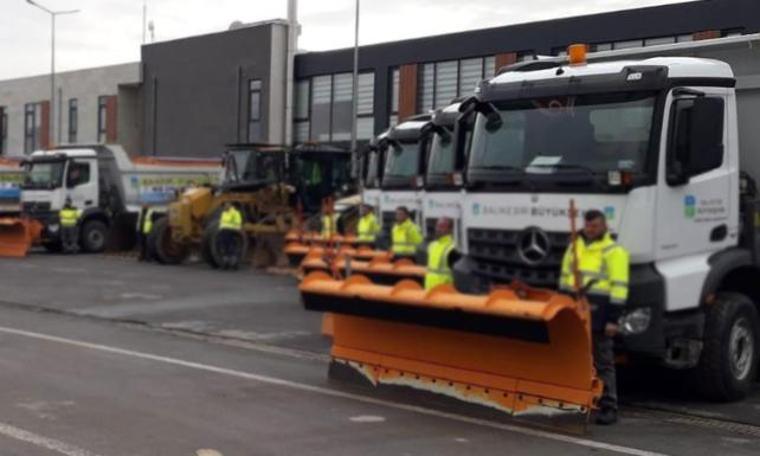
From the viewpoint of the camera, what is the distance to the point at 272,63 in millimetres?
41625

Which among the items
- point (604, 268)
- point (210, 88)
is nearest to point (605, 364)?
point (604, 268)

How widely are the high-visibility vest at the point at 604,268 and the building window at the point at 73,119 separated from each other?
49119mm

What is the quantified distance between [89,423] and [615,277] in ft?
14.0

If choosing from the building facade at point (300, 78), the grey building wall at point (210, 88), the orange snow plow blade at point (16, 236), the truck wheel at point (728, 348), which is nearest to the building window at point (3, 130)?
the building facade at point (300, 78)

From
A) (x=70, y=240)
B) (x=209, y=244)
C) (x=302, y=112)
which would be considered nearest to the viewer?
(x=209, y=244)

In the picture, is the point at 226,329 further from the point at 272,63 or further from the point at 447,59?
the point at 272,63

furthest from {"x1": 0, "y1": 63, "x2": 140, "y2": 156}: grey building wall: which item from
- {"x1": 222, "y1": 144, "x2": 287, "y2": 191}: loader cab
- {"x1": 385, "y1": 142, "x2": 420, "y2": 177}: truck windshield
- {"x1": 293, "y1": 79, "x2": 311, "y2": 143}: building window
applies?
{"x1": 385, "y1": 142, "x2": 420, "y2": 177}: truck windshield

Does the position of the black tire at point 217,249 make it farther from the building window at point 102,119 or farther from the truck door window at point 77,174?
the building window at point 102,119

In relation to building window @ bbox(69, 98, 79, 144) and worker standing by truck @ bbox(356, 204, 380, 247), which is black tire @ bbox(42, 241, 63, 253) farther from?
building window @ bbox(69, 98, 79, 144)

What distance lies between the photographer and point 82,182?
32344 mm

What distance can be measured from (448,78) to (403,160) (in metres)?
18.5

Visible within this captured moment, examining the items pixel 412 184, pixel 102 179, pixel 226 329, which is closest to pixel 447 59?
pixel 102 179

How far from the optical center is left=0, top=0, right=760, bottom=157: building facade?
29703 millimetres

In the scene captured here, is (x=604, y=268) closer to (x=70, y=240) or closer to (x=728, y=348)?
(x=728, y=348)
